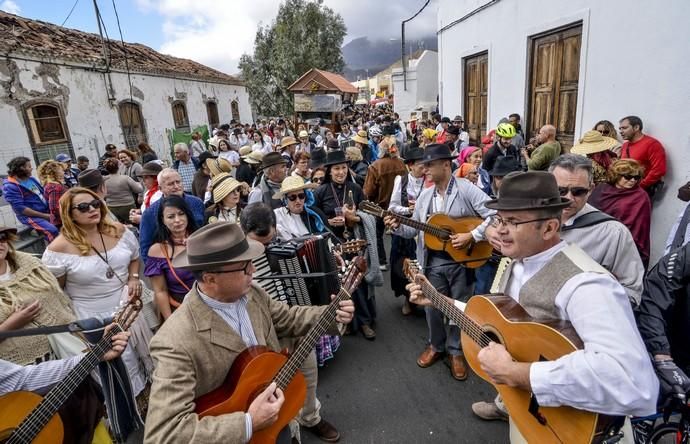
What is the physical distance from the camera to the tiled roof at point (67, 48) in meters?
10.2

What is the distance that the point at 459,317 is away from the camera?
92.0 inches

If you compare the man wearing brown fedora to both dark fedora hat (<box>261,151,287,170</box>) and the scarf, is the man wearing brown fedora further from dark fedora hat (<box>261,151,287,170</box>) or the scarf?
the scarf

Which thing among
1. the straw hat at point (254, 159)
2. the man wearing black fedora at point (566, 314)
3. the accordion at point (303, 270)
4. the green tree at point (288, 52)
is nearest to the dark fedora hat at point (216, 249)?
the accordion at point (303, 270)

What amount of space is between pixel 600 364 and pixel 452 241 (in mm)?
2238

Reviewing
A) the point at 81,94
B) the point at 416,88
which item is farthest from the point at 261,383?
the point at 416,88

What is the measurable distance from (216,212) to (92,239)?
4.63ft

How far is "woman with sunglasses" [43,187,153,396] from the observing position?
307 cm

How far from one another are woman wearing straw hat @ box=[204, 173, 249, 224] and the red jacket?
16.6 ft

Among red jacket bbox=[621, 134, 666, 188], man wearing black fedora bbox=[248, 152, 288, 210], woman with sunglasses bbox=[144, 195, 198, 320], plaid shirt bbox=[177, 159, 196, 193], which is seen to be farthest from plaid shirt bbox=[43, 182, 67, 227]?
red jacket bbox=[621, 134, 666, 188]

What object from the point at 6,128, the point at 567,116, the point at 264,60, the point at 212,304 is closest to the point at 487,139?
the point at 567,116

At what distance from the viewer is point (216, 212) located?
4484 mm

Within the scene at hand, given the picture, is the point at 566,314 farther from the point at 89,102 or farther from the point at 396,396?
the point at 89,102

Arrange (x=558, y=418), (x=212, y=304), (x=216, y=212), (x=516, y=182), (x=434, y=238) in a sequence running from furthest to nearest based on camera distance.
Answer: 1. (x=216, y=212)
2. (x=434, y=238)
3. (x=212, y=304)
4. (x=516, y=182)
5. (x=558, y=418)

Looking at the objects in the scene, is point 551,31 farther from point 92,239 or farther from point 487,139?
point 92,239
